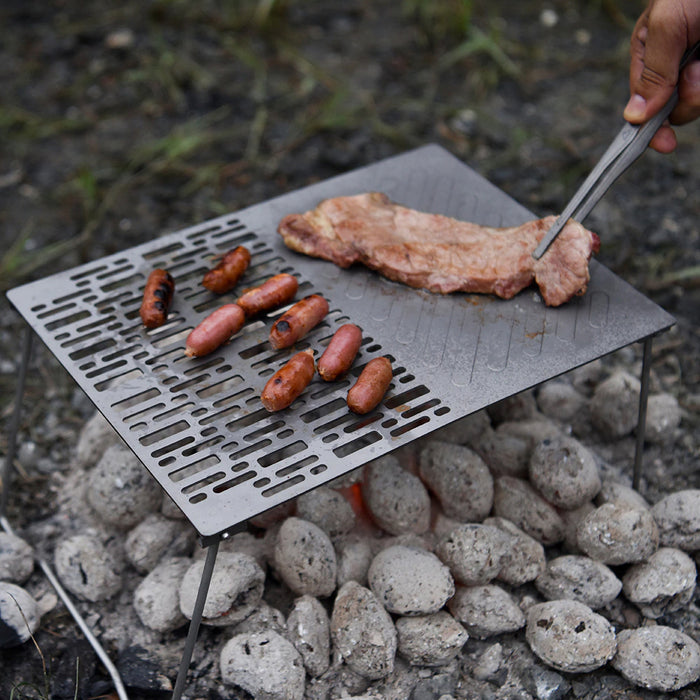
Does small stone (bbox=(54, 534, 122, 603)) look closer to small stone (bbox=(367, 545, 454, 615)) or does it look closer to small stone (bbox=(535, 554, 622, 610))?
small stone (bbox=(367, 545, 454, 615))

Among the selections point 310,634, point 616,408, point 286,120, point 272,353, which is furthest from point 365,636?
point 286,120

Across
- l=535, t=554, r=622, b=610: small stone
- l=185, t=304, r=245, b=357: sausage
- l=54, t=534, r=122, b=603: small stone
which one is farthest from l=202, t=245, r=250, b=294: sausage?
l=535, t=554, r=622, b=610: small stone

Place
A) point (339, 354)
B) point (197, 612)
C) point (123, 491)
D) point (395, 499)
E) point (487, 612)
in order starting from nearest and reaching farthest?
point (197, 612), point (339, 354), point (487, 612), point (395, 499), point (123, 491)

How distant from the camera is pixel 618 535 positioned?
2.99 m

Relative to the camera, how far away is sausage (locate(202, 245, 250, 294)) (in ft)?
9.66

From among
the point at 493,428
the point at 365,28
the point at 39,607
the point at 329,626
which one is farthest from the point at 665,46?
the point at 365,28

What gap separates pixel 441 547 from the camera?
2.97 m

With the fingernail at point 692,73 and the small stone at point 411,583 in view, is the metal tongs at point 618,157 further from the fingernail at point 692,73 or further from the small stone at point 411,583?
the small stone at point 411,583

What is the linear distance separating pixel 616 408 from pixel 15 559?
2505mm

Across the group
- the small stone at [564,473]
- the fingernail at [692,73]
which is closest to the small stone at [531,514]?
the small stone at [564,473]

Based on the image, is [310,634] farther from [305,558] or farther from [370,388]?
[370,388]

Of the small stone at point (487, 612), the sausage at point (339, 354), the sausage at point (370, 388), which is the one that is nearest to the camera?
the sausage at point (370, 388)

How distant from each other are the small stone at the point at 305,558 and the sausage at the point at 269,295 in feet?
2.48

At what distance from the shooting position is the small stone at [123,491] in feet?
10.5
